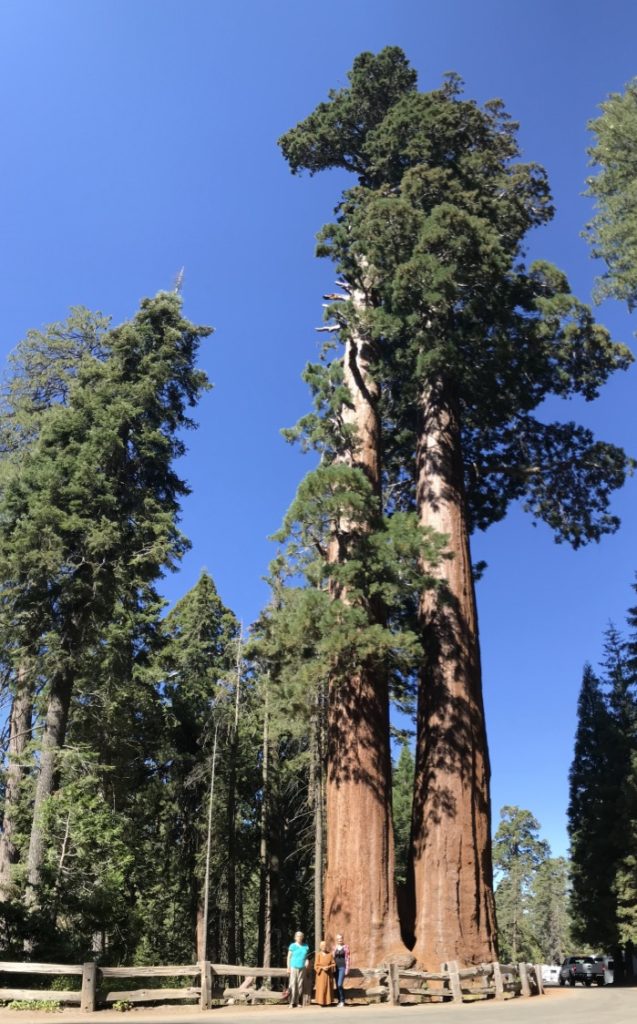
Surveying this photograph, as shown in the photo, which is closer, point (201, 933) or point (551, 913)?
point (201, 933)

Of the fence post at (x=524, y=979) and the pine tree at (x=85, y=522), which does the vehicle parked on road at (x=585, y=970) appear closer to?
the fence post at (x=524, y=979)

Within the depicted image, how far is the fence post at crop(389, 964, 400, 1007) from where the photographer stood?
10.1 m

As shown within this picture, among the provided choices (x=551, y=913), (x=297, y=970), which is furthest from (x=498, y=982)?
(x=551, y=913)

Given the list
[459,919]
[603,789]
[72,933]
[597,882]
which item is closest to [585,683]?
[603,789]

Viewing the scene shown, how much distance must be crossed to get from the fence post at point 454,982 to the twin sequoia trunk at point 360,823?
0.80 metres

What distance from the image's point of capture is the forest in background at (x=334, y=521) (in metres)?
12.5

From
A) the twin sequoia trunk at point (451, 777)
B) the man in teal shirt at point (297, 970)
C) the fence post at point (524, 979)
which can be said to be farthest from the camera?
the fence post at point (524, 979)

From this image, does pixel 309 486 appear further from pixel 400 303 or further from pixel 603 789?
pixel 603 789

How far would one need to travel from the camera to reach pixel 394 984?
402 inches

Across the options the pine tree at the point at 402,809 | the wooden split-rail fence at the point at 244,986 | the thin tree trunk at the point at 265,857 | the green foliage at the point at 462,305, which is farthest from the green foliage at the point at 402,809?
the wooden split-rail fence at the point at 244,986

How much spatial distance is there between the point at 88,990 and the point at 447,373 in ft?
42.8

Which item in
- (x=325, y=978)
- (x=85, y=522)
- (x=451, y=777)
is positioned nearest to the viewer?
(x=325, y=978)

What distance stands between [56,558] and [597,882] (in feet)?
93.9

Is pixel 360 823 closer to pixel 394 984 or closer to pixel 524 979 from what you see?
pixel 394 984
